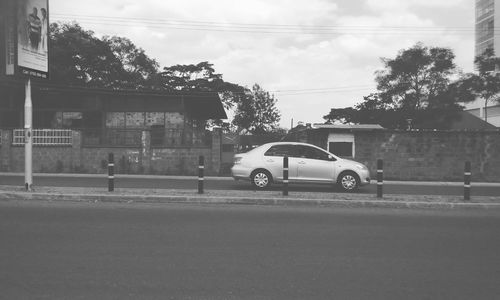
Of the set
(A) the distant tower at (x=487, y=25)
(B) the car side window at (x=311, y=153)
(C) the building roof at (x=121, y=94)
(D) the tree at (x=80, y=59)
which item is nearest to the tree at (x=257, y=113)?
(D) the tree at (x=80, y=59)

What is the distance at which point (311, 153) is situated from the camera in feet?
48.5

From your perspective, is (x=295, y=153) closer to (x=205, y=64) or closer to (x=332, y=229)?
(x=332, y=229)

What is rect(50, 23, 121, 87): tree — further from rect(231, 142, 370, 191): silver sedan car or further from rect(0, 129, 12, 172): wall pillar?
rect(231, 142, 370, 191): silver sedan car

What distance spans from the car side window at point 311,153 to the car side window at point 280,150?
12.0 inches

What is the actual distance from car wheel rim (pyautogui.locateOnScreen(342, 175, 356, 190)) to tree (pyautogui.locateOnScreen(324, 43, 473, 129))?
3041cm

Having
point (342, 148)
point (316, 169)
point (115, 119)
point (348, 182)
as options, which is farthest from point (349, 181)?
point (115, 119)

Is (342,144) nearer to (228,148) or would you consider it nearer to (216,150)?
(228,148)

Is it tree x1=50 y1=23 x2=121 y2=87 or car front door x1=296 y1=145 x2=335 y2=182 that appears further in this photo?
tree x1=50 y1=23 x2=121 y2=87

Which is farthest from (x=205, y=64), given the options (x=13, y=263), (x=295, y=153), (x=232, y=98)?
(x=13, y=263)

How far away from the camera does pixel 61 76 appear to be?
120 ft

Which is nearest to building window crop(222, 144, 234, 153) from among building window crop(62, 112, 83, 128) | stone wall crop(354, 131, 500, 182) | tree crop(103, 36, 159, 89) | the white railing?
stone wall crop(354, 131, 500, 182)

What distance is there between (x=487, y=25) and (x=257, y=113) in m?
69.7

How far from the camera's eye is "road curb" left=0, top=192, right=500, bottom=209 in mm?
11203

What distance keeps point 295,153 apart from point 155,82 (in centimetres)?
3493
